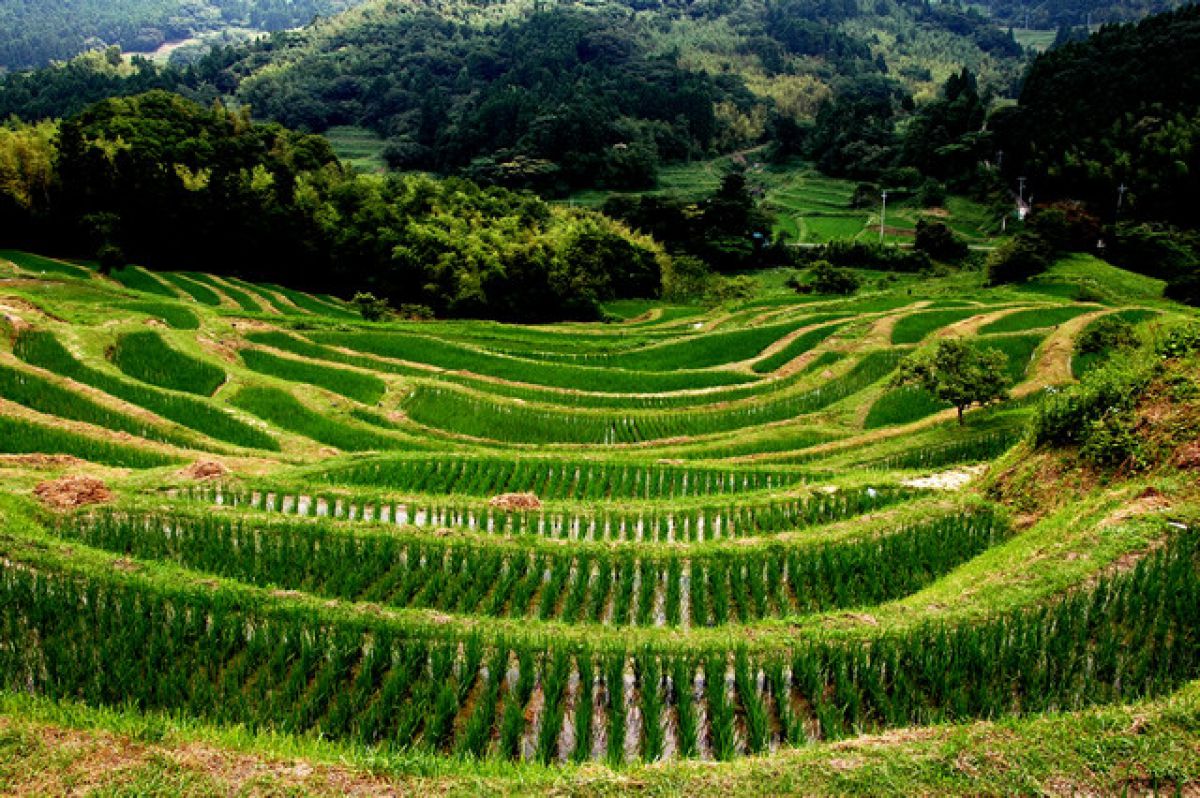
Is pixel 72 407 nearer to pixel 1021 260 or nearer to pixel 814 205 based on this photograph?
pixel 1021 260

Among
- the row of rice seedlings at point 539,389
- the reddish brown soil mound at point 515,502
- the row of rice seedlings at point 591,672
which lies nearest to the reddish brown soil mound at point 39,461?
the row of rice seedlings at point 591,672

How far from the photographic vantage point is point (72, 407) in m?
19.7

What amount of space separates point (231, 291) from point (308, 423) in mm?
35698

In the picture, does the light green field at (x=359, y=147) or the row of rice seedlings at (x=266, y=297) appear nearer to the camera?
the row of rice seedlings at (x=266, y=297)

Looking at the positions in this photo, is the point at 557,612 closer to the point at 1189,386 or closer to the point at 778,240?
the point at 1189,386

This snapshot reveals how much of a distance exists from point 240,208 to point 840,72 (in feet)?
527

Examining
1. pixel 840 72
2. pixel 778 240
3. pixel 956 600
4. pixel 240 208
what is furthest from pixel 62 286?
pixel 840 72

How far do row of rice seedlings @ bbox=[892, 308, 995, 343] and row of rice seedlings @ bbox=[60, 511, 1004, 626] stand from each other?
25.5 m

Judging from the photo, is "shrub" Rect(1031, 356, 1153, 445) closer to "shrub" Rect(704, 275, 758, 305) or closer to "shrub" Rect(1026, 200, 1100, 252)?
"shrub" Rect(1026, 200, 1100, 252)

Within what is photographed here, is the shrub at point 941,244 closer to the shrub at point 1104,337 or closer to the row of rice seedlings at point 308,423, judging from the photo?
the shrub at point 1104,337

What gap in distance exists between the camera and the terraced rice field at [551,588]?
688cm

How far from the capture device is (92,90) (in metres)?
116

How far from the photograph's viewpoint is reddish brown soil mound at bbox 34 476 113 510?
11734 mm

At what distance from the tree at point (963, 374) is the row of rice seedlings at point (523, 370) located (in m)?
10.7
